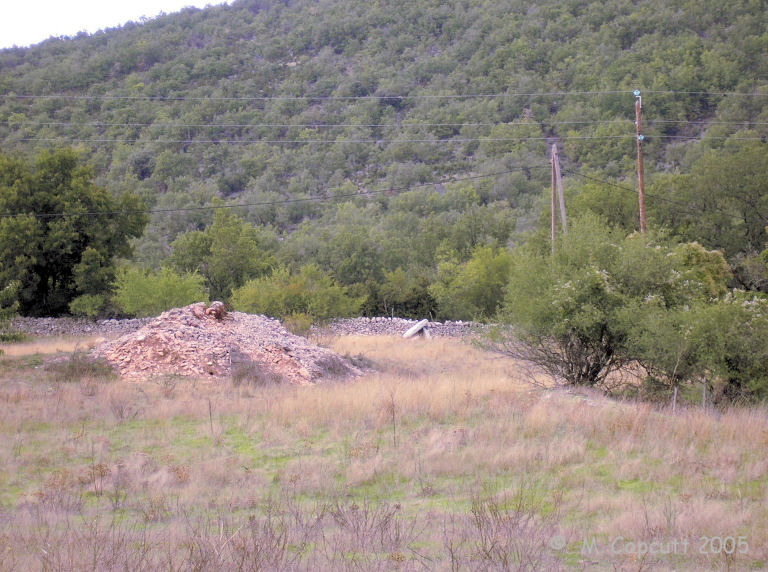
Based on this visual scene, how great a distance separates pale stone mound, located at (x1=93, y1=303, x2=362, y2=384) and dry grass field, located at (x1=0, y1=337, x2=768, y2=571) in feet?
10.4

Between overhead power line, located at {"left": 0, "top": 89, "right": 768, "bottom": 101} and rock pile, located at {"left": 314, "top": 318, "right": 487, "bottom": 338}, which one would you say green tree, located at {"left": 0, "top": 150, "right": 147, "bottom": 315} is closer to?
rock pile, located at {"left": 314, "top": 318, "right": 487, "bottom": 338}

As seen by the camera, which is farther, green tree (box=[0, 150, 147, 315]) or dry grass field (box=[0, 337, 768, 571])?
green tree (box=[0, 150, 147, 315])

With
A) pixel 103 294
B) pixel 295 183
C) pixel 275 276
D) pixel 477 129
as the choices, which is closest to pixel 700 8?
pixel 477 129

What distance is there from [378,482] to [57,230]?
30847 mm

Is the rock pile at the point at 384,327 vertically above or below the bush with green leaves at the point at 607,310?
below

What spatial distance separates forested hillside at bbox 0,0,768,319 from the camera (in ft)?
134

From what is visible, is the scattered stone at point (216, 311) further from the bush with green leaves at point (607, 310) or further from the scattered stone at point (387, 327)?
the scattered stone at point (387, 327)

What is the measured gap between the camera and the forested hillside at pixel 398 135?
4081 centimetres

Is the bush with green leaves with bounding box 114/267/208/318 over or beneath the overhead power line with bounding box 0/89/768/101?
beneath

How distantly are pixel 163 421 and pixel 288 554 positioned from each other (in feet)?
25.0

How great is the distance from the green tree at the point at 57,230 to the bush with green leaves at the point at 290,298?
7287 mm

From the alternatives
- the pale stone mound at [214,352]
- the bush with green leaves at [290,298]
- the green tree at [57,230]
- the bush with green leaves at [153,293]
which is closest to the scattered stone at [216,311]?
the pale stone mound at [214,352]

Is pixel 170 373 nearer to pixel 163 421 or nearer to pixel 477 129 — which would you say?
pixel 163 421

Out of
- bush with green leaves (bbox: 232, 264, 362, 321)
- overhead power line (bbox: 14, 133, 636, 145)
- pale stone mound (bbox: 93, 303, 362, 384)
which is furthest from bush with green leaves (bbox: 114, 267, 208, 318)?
overhead power line (bbox: 14, 133, 636, 145)
